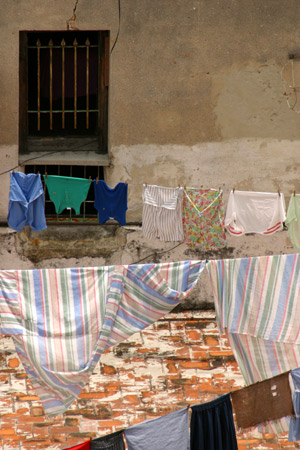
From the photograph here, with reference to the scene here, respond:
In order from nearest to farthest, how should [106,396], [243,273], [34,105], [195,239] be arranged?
1. [243,273]
2. [106,396]
3. [195,239]
4. [34,105]

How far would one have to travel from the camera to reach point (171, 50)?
10227 mm

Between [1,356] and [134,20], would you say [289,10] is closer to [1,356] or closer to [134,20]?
[134,20]

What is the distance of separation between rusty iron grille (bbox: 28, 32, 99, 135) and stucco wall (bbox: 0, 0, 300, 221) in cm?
37

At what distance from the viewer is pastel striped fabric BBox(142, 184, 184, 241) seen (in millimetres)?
9664

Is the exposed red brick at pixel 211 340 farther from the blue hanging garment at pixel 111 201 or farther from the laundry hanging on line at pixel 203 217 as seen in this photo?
the blue hanging garment at pixel 111 201

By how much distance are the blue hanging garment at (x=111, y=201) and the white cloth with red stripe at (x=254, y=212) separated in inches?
48.9

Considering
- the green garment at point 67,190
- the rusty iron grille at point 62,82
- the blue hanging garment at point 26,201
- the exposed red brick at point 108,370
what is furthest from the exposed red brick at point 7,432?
the rusty iron grille at point 62,82

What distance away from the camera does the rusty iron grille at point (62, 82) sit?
34.2 ft

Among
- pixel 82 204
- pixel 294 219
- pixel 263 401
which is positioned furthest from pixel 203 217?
pixel 263 401

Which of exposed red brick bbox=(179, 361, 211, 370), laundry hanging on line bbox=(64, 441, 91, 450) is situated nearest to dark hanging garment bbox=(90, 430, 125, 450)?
laundry hanging on line bbox=(64, 441, 91, 450)

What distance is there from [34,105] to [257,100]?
2873mm

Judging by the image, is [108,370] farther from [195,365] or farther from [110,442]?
[110,442]

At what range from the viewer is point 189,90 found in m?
10.3

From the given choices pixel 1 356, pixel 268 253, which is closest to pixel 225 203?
pixel 268 253
